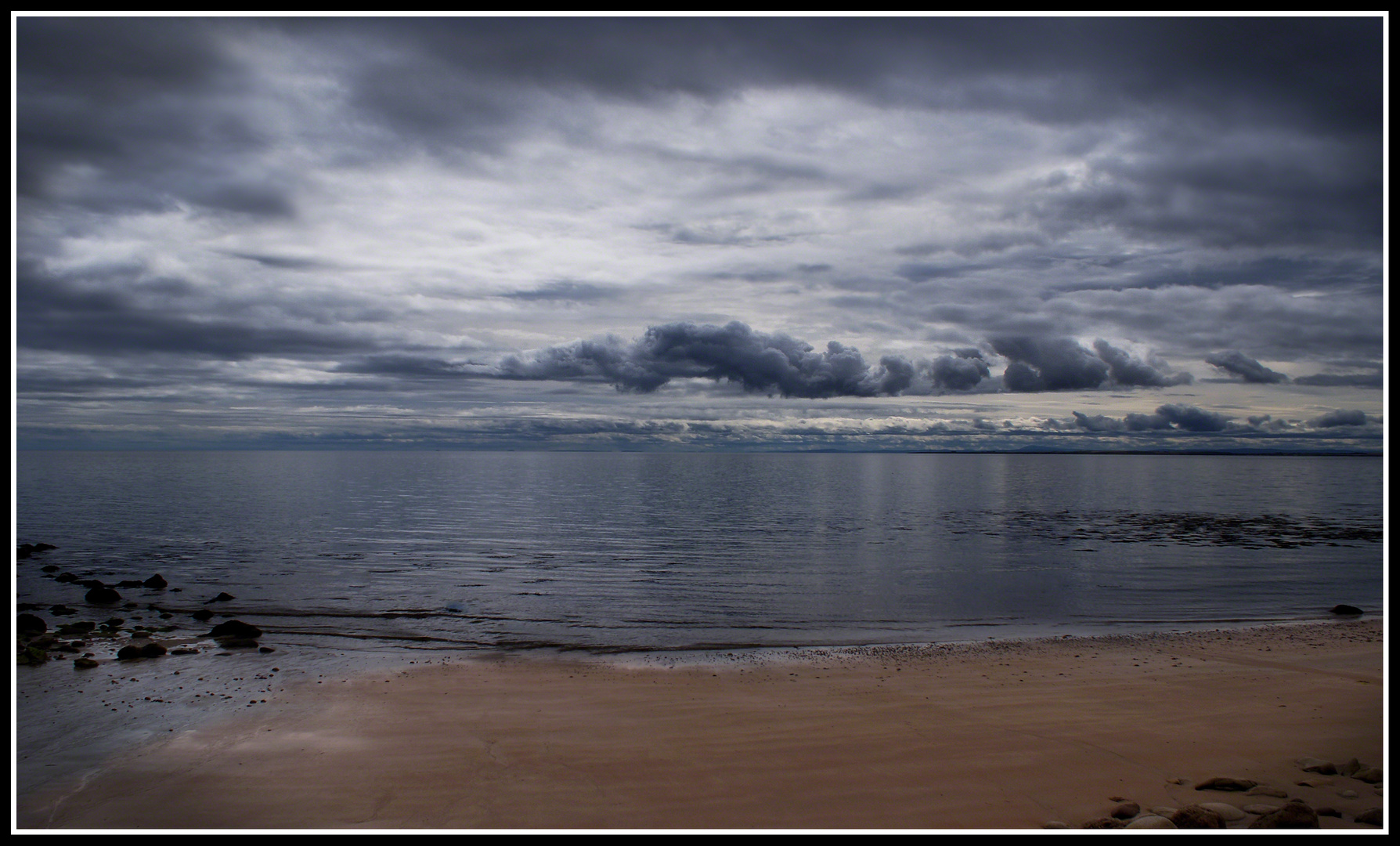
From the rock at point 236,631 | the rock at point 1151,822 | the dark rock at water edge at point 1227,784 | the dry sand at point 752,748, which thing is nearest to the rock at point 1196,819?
the rock at point 1151,822

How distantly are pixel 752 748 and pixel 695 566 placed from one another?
1927 cm

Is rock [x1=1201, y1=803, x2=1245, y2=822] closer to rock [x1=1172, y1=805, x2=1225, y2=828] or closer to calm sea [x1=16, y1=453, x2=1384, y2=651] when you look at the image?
rock [x1=1172, y1=805, x2=1225, y2=828]

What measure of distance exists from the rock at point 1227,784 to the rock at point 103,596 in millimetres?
26686

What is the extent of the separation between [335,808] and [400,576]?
19.2 m

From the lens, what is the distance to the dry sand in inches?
335

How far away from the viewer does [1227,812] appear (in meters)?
7.86

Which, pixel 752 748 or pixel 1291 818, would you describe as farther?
pixel 752 748

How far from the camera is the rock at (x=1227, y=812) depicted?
780 cm

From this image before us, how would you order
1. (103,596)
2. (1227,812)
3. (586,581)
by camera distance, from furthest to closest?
(586,581)
(103,596)
(1227,812)

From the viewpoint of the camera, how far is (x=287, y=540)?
3688cm

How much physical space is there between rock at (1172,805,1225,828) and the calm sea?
34.6 ft

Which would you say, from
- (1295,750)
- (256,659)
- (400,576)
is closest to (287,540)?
(400,576)

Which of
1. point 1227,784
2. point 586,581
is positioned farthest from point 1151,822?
point 586,581

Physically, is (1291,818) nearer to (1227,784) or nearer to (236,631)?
(1227,784)
